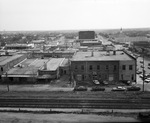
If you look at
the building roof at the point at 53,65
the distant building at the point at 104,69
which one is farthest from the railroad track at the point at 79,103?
the building roof at the point at 53,65

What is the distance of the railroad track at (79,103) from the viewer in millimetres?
25136

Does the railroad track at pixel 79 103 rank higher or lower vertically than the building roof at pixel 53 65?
lower

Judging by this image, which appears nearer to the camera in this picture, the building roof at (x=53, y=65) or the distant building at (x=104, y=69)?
the distant building at (x=104, y=69)

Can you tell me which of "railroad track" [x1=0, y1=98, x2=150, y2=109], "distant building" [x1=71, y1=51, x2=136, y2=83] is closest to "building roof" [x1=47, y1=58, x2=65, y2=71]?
"distant building" [x1=71, y1=51, x2=136, y2=83]

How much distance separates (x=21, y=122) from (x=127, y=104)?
13.2m

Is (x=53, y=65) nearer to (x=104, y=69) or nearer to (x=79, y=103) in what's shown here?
(x=104, y=69)

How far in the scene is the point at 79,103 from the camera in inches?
1039

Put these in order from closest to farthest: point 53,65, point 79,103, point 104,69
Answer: point 79,103, point 104,69, point 53,65

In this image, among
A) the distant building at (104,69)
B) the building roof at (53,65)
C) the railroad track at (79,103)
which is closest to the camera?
the railroad track at (79,103)

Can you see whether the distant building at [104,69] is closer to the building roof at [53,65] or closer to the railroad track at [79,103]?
the building roof at [53,65]

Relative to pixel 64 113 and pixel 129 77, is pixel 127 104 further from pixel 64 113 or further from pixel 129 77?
pixel 129 77

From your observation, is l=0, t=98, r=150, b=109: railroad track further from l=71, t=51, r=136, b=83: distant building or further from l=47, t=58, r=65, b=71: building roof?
l=47, t=58, r=65, b=71: building roof

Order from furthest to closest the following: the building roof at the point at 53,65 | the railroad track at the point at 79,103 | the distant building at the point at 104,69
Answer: the building roof at the point at 53,65
the distant building at the point at 104,69
the railroad track at the point at 79,103

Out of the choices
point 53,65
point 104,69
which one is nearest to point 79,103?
point 104,69
